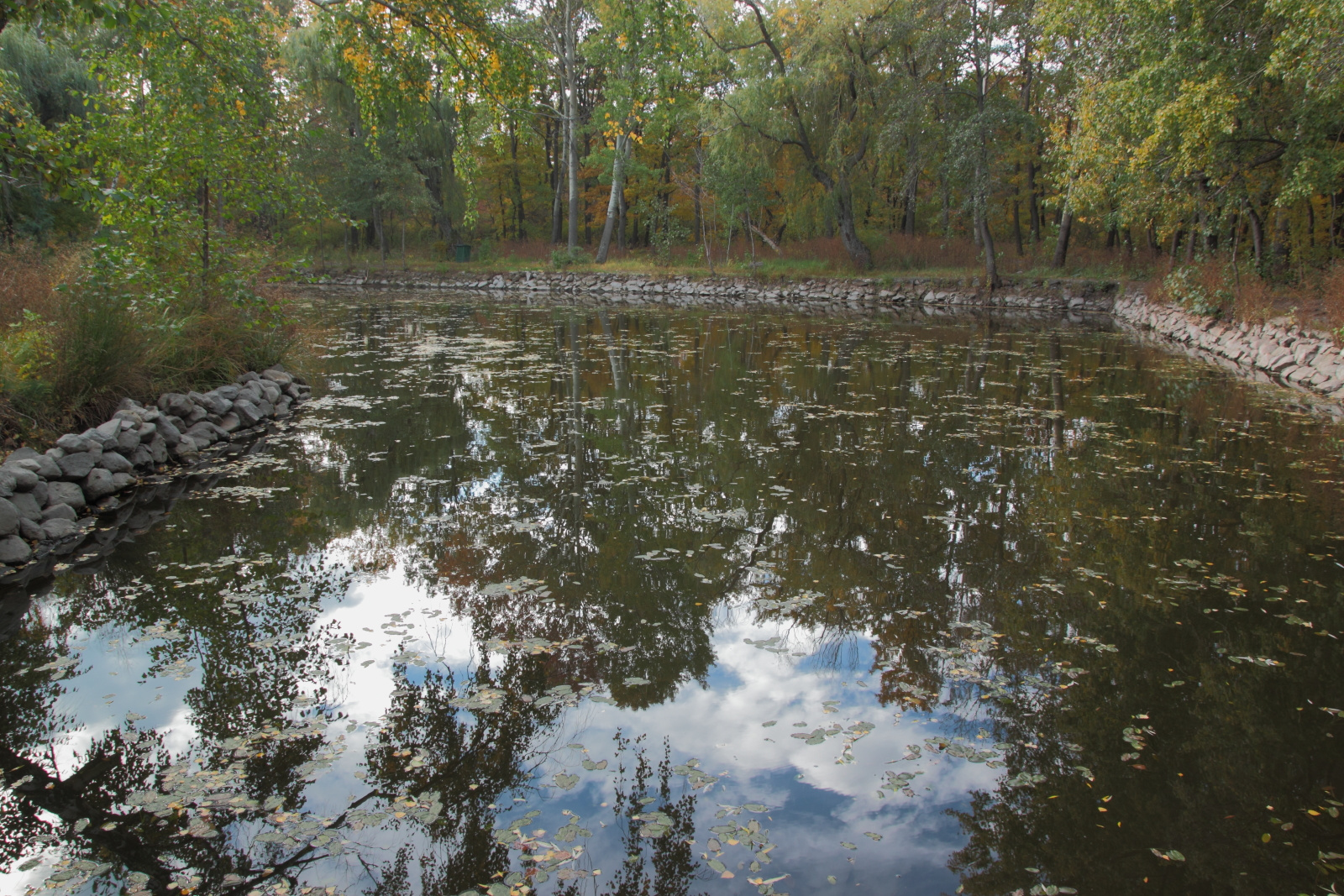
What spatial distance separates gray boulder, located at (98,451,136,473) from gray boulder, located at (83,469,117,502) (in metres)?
0.15

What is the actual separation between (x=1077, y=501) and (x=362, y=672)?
236 inches

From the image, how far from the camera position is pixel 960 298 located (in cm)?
2791

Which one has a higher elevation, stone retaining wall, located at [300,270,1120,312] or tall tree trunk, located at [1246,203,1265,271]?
tall tree trunk, located at [1246,203,1265,271]

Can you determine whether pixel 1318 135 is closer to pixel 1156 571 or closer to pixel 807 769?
pixel 1156 571

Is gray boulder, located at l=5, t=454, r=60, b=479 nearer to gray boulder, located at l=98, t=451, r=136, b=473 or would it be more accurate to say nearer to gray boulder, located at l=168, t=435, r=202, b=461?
gray boulder, located at l=98, t=451, r=136, b=473

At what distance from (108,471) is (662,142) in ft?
118

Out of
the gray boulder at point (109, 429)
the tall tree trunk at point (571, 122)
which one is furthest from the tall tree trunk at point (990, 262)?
the gray boulder at point (109, 429)

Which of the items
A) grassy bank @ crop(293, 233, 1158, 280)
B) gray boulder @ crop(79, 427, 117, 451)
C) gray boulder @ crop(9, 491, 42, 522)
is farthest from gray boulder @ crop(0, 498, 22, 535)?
grassy bank @ crop(293, 233, 1158, 280)

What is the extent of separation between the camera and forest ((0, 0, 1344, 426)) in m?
8.42

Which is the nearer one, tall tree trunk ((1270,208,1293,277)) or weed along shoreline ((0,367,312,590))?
weed along shoreline ((0,367,312,590))

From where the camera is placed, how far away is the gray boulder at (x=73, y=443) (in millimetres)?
6582

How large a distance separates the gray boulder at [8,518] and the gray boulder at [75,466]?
2.89ft

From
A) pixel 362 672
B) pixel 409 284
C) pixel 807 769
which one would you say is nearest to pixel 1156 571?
pixel 807 769

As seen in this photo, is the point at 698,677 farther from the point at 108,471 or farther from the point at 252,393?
the point at 252,393
